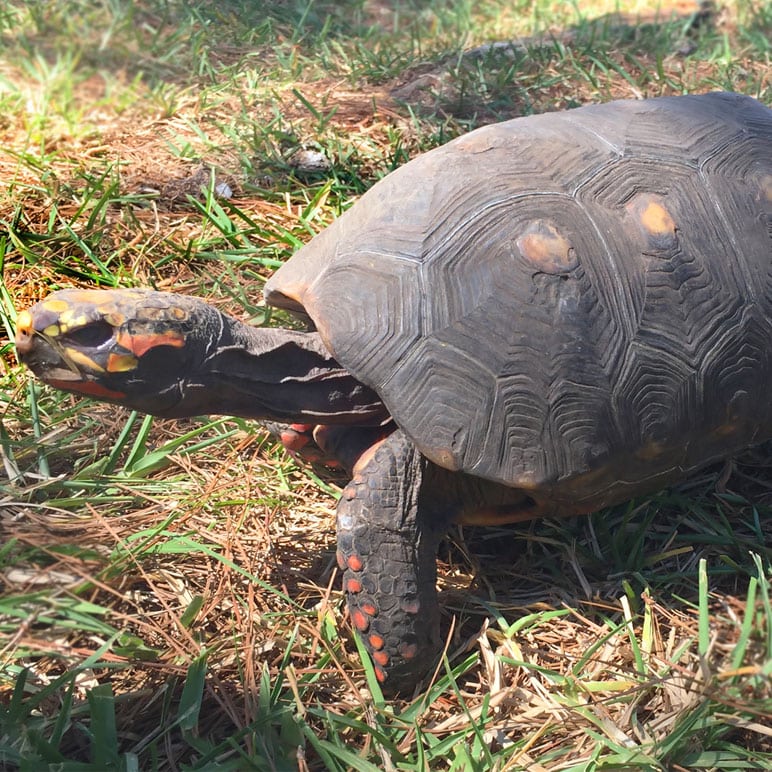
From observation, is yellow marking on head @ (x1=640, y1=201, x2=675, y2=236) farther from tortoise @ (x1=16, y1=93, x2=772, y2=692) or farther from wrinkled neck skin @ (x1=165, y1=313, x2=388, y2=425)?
wrinkled neck skin @ (x1=165, y1=313, x2=388, y2=425)

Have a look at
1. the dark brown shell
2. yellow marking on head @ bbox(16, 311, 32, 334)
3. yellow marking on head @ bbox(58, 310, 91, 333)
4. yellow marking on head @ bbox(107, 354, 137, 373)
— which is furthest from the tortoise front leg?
yellow marking on head @ bbox(16, 311, 32, 334)

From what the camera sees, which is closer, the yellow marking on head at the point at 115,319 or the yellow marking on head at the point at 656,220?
the yellow marking on head at the point at 115,319

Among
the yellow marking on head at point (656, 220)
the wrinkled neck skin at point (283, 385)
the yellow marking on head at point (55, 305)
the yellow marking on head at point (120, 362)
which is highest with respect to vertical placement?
the yellow marking on head at point (656, 220)

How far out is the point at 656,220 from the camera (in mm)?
2627

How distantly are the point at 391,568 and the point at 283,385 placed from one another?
2.19 ft

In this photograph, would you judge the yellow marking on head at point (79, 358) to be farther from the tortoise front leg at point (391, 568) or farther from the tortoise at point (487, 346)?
the tortoise front leg at point (391, 568)

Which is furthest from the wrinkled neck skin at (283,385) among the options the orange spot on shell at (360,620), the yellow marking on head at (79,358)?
the orange spot on shell at (360,620)

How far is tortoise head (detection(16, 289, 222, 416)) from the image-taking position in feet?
7.47

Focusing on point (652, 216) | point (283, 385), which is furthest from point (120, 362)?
point (652, 216)

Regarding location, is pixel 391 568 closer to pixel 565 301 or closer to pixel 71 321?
pixel 565 301

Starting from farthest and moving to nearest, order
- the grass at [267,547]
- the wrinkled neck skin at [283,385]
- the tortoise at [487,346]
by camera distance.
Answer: the wrinkled neck skin at [283,385], the tortoise at [487,346], the grass at [267,547]

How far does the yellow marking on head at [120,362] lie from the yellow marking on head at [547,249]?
118 cm

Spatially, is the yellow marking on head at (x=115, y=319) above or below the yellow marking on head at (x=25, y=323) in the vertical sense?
above

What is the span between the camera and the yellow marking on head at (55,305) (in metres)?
2.27
